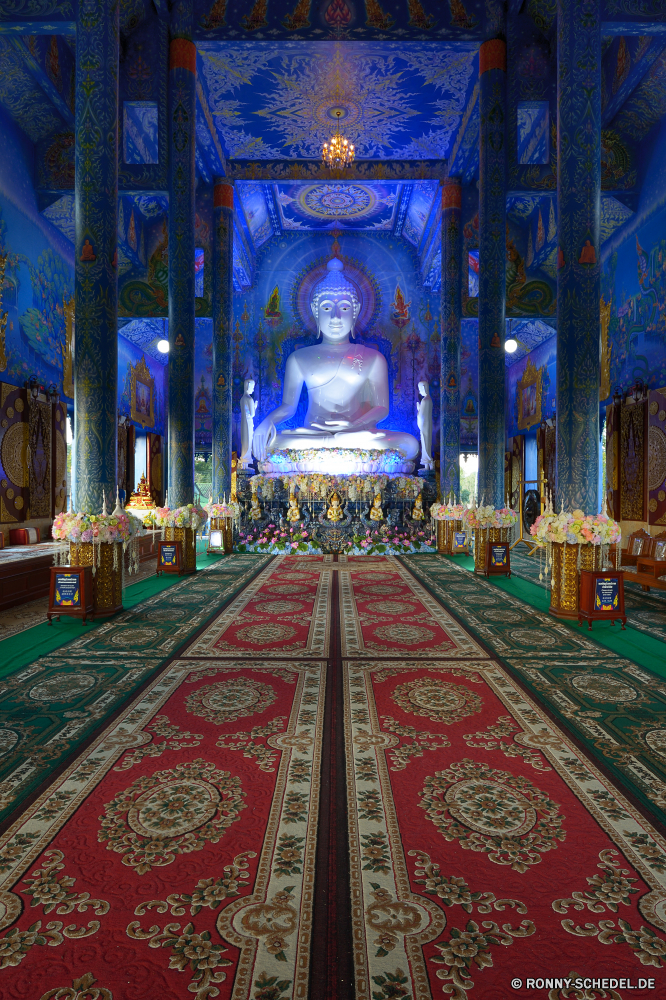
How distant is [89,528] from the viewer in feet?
17.1

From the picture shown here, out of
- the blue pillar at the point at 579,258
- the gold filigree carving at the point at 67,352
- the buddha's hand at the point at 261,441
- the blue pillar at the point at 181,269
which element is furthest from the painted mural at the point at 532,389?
the gold filigree carving at the point at 67,352

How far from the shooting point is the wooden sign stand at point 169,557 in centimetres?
796

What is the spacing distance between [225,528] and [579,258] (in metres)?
7.41

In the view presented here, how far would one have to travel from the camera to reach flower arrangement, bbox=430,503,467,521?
1058 cm

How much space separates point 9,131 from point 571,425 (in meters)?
8.97

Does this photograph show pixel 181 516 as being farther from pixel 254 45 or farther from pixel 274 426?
pixel 254 45

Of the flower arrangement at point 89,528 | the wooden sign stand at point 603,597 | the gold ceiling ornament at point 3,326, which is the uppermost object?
the gold ceiling ornament at point 3,326

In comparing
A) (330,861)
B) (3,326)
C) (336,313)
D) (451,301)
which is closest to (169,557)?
(3,326)

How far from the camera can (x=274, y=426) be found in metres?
13.7

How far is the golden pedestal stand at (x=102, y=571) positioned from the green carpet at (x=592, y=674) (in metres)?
3.26

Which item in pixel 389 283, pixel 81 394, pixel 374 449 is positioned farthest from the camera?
pixel 389 283

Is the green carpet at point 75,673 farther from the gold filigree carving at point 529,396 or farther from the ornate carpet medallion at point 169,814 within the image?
the gold filigree carving at point 529,396

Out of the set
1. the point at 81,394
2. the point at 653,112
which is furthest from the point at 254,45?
the point at 81,394

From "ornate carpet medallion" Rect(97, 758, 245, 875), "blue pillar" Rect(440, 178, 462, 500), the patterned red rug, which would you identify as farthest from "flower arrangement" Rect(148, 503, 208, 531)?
"ornate carpet medallion" Rect(97, 758, 245, 875)
